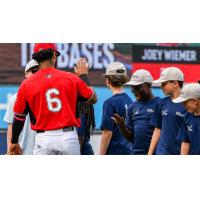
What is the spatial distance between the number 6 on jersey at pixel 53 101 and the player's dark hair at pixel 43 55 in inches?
14.1

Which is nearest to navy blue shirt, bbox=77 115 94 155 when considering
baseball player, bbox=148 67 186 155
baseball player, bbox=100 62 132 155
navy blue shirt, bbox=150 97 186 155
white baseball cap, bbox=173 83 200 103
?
baseball player, bbox=100 62 132 155

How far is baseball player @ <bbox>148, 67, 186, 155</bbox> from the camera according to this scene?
816 cm

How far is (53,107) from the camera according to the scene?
24.5ft

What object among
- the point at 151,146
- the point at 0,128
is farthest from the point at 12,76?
the point at 151,146

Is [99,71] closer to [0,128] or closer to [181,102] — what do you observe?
[0,128]

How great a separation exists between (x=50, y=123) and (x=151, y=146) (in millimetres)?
1385

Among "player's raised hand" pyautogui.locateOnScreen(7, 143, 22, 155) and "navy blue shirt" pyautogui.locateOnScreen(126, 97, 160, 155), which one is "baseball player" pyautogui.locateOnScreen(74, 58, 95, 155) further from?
"player's raised hand" pyautogui.locateOnScreen(7, 143, 22, 155)

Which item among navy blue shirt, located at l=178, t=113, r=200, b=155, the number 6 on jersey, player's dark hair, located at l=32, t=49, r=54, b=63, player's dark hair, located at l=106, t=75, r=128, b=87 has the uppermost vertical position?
player's dark hair, located at l=32, t=49, r=54, b=63

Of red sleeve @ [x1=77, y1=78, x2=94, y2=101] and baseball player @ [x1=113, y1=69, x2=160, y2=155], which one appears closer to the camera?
red sleeve @ [x1=77, y1=78, x2=94, y2=101]

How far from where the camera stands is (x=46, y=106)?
24.4 feet

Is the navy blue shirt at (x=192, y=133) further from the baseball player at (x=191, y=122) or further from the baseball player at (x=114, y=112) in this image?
the baseball player at (x=114, y=112)

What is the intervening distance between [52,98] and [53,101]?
0.03 meters

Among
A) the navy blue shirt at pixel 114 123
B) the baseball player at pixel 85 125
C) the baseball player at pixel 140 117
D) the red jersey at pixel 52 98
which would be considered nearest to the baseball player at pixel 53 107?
the red jersey at pixel 52 98

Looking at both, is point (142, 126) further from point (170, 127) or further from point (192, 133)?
point (192, 133)
